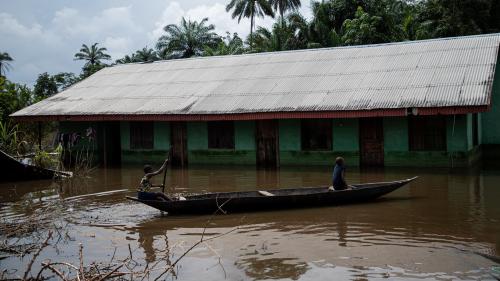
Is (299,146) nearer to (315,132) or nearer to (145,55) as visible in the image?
(315,132)

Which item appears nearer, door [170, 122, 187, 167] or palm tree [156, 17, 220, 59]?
door [170, 122, 187, 167]

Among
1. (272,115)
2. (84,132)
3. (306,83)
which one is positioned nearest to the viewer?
(272,115)

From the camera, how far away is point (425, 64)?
19.1 meters

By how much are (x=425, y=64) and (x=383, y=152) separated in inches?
142

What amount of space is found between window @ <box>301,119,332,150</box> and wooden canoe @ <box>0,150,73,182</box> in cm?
829

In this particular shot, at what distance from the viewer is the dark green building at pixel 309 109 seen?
1739cm

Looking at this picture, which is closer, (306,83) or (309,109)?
(309,109)

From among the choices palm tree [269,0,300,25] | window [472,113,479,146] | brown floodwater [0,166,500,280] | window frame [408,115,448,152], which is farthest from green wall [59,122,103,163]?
palm tree [269,0,300,25]

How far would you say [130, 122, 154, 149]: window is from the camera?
22.5 m

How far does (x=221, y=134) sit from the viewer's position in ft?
69.7

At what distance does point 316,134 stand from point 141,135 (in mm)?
7707

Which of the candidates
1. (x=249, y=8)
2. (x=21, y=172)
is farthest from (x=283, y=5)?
(x=21, y=172)

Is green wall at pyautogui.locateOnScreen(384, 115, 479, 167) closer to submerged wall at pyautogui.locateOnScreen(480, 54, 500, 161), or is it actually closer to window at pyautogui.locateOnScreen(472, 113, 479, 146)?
window at pyautogui.locateOnScreen(472, 113, 479, 146)

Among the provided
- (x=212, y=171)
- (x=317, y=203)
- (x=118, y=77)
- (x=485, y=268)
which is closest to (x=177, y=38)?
(x=118, y=77)
